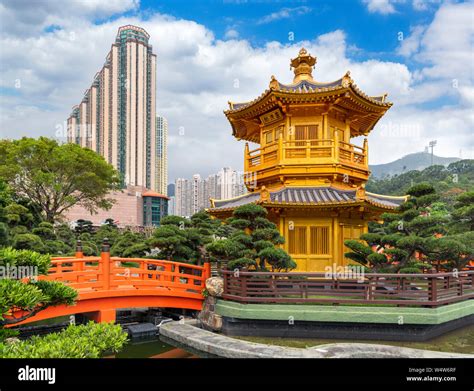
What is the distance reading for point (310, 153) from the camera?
12.8 meters

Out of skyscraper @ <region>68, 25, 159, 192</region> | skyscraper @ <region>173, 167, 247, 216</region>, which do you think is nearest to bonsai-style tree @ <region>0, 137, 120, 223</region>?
skyscraper @ <region>68, 25, 159, 192</region>

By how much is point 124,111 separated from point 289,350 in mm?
57594

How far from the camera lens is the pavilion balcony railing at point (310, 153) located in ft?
41.4

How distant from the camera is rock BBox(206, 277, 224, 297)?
33.0 ft

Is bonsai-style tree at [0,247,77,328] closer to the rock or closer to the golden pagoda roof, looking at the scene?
the rock

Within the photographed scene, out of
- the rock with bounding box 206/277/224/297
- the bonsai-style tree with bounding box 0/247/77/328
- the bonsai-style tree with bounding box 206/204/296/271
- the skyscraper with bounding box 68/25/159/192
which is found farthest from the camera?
the skyscraper with bounding box 68/25/159/192

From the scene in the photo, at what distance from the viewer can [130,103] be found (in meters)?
56.9

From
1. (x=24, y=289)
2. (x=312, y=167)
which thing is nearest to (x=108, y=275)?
(x=24, y=289)

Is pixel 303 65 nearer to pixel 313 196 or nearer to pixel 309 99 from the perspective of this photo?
pixel 309 99

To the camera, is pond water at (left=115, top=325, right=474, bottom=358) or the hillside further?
the hillside

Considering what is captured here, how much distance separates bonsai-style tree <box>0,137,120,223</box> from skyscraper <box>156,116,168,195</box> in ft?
147
